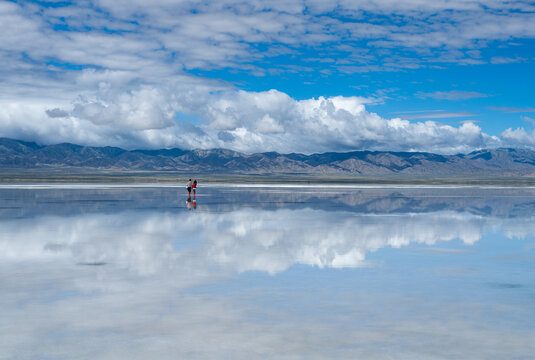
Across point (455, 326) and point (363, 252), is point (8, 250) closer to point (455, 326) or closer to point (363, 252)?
point (363, 252)

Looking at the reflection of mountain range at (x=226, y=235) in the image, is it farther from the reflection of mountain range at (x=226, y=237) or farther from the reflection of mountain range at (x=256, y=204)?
the reflection of mountain range at (x=256, y=204)

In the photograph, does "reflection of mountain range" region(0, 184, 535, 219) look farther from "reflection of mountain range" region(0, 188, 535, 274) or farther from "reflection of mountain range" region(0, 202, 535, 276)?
"reflection of mountain range" region(0, 202, 535, 276)

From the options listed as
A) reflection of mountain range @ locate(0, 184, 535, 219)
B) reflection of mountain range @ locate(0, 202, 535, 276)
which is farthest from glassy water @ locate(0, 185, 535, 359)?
reflection of mountain range @ locate(0, 184, 535, 219)

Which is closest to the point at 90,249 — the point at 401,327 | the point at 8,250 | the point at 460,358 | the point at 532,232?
the point at 8,250

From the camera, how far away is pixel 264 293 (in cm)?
988

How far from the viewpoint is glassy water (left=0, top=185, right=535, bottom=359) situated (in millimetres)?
6980

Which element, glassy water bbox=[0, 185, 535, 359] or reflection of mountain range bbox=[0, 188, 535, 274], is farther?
reflection of mountain range bbox=[0, 188, 535, 274]

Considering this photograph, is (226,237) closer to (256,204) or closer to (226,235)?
(226,235)

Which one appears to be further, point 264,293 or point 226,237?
point 226,237

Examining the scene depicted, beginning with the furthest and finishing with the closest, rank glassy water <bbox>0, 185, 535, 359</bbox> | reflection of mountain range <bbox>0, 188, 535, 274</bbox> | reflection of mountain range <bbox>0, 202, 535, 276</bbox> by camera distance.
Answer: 1. reflection of mountain range <bbox>0, 188, 535, 274</bbox>
2. reflection of mountain range <bbox>0, 202, 535, 276</bbox>
3. glassy water <bbox>0, 185, 535, 359</bbox>

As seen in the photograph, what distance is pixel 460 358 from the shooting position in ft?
21.5

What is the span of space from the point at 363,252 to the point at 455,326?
23.0 ft

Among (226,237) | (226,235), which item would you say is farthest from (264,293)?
(226,235)

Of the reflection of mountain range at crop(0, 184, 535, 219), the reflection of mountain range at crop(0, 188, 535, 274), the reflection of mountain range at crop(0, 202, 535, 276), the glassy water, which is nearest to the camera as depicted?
the glassy water
